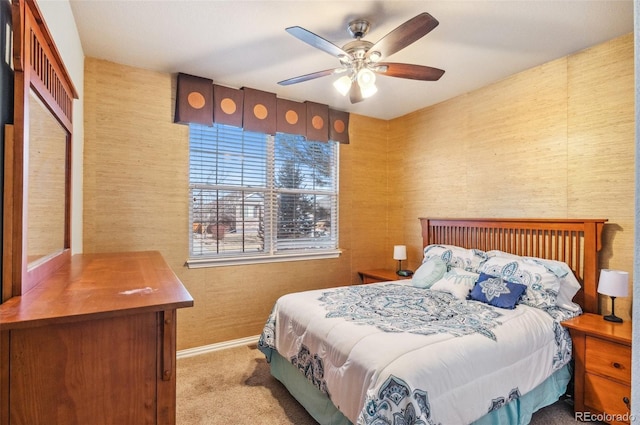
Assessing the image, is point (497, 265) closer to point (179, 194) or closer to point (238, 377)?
point (238, 377)

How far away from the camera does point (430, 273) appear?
3.06 metres

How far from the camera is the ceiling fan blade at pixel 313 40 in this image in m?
1.77

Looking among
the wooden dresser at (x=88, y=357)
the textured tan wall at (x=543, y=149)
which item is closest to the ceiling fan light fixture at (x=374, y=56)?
the textured tan wall at (x=543, y=149)

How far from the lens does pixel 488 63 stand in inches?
110

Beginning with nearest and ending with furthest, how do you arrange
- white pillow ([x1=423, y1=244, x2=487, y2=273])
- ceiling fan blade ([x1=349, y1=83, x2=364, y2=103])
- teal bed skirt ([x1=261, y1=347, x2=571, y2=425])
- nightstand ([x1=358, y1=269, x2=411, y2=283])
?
teal bed skirt ([x1=261, y1=347, x2=571, y2=425]) < ceiling fan blade ([x1=349, y1=83, x2=364, y2=103]) < white pillow ([x1=423, y1=244, x2=487, y2=273]) < nightstand ([x1=358, y1=269, x2=411, y2=283])

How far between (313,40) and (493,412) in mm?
2304

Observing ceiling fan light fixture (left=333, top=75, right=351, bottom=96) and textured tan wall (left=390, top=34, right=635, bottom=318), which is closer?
ceiling fan light fixture (left=333, top=75, right=351, bottom=96)

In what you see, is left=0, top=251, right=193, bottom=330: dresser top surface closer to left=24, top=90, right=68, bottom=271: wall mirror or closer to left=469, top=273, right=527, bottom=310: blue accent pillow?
left=24, top=90, right=68, bottom=271: wall mirror

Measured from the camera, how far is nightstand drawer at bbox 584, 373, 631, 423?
1.98 meters

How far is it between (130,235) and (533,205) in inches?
142

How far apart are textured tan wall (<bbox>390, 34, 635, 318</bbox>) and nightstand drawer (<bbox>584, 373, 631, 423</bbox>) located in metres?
0.58

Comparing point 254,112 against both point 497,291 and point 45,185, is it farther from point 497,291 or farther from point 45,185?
point 497,291

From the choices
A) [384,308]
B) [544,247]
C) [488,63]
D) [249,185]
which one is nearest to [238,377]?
[384,308]

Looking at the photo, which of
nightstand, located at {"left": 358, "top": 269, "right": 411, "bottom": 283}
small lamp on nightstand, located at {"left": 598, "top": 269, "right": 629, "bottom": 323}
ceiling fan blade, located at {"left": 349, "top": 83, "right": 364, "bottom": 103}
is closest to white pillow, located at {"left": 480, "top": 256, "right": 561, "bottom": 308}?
small lamp on nightstand, located at {"left": 598, "top": 269, "right": 629, "bottom": 323}
